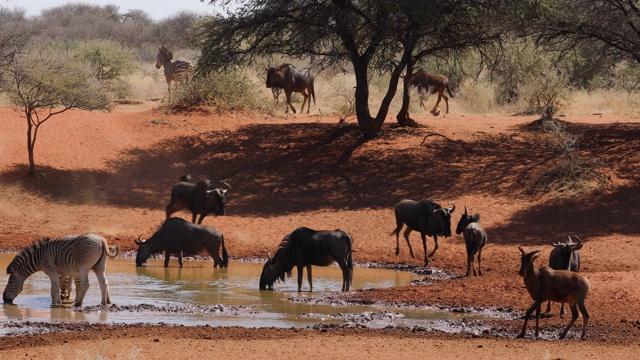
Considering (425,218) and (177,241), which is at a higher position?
(425,218)

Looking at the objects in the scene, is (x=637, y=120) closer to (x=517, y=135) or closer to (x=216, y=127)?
(x=517, y=135)

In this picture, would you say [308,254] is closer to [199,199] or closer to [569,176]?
[199,199]

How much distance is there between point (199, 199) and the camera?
2342 cm

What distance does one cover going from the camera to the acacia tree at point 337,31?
1113 inches

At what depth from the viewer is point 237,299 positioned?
55.9 ft

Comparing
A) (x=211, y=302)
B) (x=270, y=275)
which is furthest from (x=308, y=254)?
(x=211, y=302)

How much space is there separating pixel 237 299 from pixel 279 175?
12.1 meters

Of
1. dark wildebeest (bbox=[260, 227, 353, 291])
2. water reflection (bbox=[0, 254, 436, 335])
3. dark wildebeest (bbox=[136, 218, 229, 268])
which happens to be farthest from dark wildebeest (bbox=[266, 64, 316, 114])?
dark wildebeest (bbox=[260, 227, 353, 291])

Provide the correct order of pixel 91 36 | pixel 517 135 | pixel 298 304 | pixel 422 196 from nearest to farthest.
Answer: pixel 298 304
pixel 422 196
pixel 517 135
pixel 91 36

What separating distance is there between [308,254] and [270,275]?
0.74 meters

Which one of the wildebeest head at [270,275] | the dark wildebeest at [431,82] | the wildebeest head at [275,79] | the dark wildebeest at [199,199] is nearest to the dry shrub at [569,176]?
the dark wildebeest at [199,199]

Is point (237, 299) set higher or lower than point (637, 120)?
lower

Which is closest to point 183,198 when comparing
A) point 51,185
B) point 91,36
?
point 51,185

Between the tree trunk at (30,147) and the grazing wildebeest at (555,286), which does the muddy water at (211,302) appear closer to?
the grazing wildebeest at (555,286)
